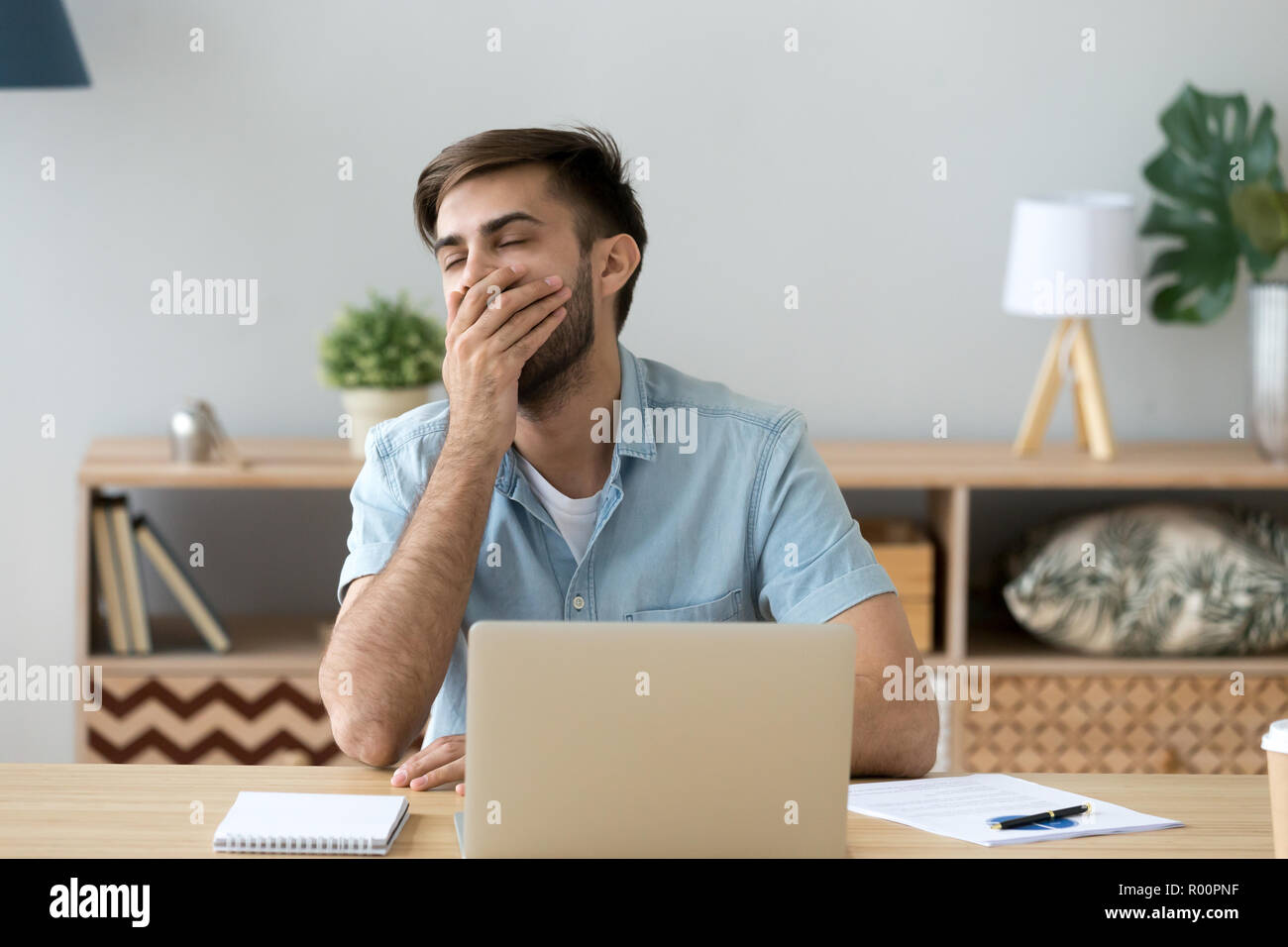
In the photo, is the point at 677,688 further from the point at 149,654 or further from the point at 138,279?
the point at 138,279

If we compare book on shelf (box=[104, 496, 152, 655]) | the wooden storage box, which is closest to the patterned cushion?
the wooden storage box

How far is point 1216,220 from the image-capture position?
2.72m

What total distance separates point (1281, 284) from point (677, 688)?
2040 mm

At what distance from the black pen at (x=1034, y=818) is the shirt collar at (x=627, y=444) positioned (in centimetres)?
65

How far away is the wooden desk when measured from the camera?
114cm

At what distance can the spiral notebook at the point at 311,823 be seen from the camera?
1.11m

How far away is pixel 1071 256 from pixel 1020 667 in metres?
0.76

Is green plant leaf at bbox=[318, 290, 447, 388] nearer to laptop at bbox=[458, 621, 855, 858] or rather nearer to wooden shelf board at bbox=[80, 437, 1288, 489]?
wooden shelf board at bbox=[80, 437, 1288, 489]

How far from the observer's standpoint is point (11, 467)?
2803 millimetres

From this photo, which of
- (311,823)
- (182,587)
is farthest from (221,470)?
(311,823)

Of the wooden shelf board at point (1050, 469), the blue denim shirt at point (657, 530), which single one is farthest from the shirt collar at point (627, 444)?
the wooden shelf board at point (1050, 469)

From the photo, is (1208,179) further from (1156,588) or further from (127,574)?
(127,574)

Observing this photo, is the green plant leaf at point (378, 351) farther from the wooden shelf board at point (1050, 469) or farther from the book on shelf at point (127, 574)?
the wooden shelf board at point (1050, 469)

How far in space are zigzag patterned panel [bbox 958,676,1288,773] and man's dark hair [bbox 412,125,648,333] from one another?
3.98 ft
